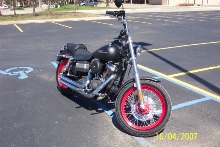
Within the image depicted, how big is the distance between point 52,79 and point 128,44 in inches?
123

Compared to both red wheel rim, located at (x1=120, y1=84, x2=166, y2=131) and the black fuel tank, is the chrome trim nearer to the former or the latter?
the black fuel tank

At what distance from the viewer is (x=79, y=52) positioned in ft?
15.4

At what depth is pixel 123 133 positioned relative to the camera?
3877 millimetres

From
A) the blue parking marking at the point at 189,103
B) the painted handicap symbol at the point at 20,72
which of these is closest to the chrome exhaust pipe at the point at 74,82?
the blue parking marking at the point at 189,103

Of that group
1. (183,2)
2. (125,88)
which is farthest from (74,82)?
(183,2)

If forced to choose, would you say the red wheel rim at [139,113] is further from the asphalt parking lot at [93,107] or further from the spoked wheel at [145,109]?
the asphalt parking lot at [93,107]

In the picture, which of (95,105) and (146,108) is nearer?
(146,108)

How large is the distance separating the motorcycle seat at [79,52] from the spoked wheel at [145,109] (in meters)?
1.05

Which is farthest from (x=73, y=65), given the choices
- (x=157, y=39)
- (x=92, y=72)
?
(x=157, y=39)

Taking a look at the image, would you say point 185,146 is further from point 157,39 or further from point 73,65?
point 157,39

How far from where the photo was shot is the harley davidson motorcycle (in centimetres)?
371

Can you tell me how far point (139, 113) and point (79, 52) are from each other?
63.9 inches

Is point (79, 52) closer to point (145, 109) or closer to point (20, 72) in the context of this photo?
point (145, 109)
